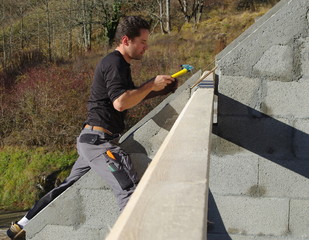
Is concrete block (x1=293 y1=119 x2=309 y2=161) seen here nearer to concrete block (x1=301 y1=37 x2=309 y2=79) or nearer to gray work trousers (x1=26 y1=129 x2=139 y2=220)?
concrete block (x1=301 y1=37 x2=309 y2=79)

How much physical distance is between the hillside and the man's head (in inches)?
422

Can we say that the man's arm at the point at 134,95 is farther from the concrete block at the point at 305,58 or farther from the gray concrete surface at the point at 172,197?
the concrete block at the point at 305,58

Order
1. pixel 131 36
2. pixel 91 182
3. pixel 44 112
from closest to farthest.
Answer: pixel 131 36 → pixel 91 182 → pixel 44 112

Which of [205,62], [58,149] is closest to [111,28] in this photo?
[205,62]

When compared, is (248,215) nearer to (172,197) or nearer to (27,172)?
(172,197)

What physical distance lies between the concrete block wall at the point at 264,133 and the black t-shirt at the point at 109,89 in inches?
34.6

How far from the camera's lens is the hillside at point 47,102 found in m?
13.3

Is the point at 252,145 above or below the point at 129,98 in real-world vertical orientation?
below

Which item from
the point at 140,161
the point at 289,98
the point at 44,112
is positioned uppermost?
the point at 289,98

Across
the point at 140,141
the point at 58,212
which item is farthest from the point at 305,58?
the point at 58,212

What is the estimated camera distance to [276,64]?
3.17 m

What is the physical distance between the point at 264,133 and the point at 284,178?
1.31 ft

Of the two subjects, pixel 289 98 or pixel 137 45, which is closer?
pixel 137 45

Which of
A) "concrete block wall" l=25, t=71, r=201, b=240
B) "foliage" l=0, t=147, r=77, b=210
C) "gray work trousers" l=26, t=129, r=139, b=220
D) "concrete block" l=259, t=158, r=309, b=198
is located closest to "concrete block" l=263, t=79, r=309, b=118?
"concrete block" l=259, t=158, r=309, b=198
